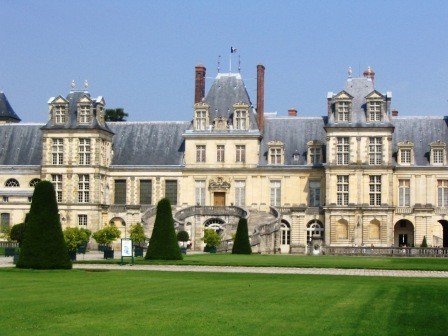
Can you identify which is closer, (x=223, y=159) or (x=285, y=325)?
(x=285, y=325)

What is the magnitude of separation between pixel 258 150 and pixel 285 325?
48.2 meters

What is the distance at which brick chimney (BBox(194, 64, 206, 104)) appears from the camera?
212 feet

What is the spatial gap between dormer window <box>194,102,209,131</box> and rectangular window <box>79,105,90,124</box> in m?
7.36

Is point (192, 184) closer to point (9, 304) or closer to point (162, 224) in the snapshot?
point (162, 224)

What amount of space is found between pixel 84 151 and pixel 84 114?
2549mm

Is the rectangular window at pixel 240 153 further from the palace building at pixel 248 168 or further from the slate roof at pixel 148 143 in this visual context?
the slate roof at pixel 148 143

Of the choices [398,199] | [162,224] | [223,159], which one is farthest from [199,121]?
[162,224]

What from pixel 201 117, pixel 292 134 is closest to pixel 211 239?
pixel 201 117

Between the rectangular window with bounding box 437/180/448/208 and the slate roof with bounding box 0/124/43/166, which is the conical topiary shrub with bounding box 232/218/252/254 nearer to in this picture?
the rectangular window with bounding box 437/180/448/208

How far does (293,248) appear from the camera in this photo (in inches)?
2340

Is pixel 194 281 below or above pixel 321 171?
below

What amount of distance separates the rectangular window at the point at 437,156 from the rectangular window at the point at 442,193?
1.33 meters

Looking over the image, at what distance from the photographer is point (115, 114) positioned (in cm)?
8762

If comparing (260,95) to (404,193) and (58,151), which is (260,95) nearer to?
(404,193)
